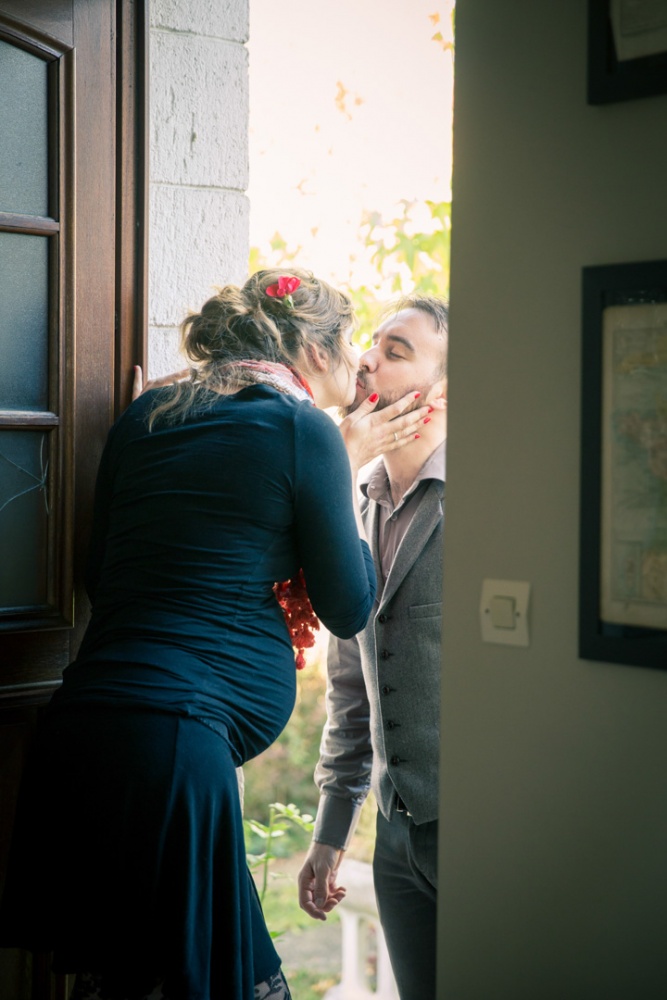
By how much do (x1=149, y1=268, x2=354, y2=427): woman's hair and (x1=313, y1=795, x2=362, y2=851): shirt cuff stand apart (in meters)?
0.83

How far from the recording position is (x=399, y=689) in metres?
1.69

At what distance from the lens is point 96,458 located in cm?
190

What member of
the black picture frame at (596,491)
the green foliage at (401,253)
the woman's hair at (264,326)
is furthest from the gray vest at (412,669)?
the green foliage at (401,253)

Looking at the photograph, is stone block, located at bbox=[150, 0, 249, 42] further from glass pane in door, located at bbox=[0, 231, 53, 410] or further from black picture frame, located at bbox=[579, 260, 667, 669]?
black picture frame, located at bbox=[579, 260, 667, 669]

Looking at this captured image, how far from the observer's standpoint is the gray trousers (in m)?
1.66

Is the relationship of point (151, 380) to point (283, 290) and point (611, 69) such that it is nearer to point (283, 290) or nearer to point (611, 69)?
point (283, 290)

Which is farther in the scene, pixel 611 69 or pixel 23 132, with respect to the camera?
pixel 23 132

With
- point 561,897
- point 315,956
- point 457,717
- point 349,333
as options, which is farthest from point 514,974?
point 315,956

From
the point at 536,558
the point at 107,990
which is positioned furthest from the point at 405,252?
the point at 107,990

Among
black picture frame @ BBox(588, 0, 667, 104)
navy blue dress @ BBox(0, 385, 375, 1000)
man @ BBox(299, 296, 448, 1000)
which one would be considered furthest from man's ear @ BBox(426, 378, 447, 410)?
black picture frame @ BBox(588, 0, 667, 104)

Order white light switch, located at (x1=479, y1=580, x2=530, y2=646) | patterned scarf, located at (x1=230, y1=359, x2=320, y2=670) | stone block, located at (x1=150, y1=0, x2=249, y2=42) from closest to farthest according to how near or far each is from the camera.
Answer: white light switch, located at (x1=479, y1=580, x2=530, y2=646) < patterned scarf, located at (x1=230, y1=359, x2=320, y2=670) < stone block, located at (x1=150, y1=0, x2=249, y2=42)

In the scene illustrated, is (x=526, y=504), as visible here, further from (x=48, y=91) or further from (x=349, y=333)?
(x=48, y=91)

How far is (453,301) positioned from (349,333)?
0.61 meters

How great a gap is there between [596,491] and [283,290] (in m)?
0.84
